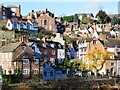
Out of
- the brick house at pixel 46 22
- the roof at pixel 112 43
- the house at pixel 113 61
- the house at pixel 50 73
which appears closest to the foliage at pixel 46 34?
the brick house at pixel 46 22

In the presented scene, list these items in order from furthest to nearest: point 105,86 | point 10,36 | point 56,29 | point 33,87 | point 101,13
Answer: point 101,13, point 56,29, point 10,36, point 105,86, point 33,87

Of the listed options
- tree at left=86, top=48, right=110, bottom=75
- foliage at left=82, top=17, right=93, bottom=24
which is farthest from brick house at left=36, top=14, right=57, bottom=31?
foliage at left=82, top=17, right=93, bottom=24

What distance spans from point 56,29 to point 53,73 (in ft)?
33.4

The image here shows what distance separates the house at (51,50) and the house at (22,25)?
3830 mm

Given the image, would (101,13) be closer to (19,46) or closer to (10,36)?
(10,36)

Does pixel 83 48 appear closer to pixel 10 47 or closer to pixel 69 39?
pixel 69 39

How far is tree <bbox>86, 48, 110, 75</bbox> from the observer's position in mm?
20622

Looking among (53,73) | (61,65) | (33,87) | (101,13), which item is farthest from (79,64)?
(101,13)

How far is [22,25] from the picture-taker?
2575 centimetres

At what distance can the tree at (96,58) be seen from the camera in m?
20.6

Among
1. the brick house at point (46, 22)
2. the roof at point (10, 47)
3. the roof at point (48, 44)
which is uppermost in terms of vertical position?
the brick house at point (46, 22)

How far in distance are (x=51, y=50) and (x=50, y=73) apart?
2.54m

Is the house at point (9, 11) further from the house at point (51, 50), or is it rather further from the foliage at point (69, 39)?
the house at point (51, 50)

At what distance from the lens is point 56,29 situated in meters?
29.1
